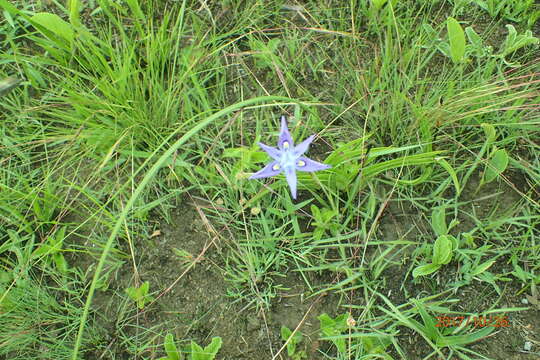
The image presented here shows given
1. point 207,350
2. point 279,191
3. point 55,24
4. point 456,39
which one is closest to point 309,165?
point 279,191

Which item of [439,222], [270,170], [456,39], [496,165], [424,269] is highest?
[456,39]

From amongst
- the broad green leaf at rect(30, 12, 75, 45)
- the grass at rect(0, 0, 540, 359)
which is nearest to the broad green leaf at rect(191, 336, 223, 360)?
the grass at rect(0, 0, 540, 359)

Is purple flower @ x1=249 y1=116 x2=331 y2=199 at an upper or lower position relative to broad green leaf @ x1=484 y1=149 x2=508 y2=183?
upper

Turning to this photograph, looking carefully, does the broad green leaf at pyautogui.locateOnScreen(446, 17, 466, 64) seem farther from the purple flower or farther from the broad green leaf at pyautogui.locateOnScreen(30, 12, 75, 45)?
the broad green leaf at pyautogui.locateOnScreen(30, 12, 75, 45)

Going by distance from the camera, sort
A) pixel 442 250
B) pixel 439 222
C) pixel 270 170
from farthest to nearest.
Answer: pixel 439 222, pixel 442 250, pixel 270 170

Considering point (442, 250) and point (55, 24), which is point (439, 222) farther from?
point (55, 24)

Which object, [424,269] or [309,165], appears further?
[424,269]

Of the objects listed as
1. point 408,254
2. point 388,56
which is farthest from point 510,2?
point 408,254
